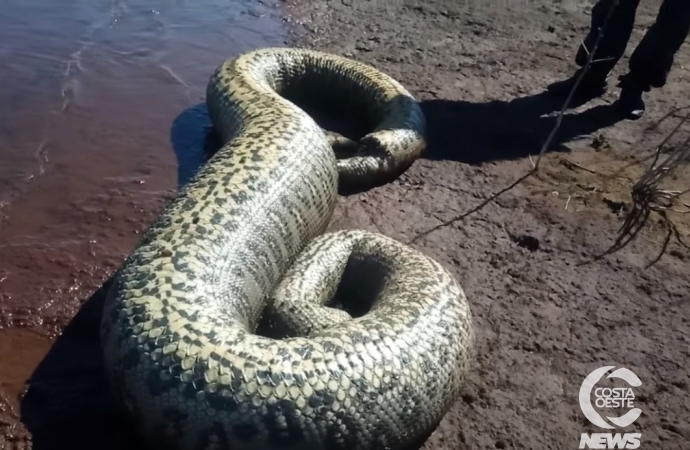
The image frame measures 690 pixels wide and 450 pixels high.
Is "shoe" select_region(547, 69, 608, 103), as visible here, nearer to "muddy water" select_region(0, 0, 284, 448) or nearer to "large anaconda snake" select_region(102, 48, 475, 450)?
"large anaconda snake" select_region(102, 48, 475, 450)

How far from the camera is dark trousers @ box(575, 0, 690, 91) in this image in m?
7.60

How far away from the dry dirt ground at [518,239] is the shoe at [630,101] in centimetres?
16

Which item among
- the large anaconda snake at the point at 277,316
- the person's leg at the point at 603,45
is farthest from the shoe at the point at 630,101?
the large anaconda snake at the point at 277,316

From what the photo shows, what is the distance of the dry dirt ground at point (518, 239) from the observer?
4.32m

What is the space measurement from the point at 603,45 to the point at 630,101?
0.71m

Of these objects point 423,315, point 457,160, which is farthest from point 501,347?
point 457,160

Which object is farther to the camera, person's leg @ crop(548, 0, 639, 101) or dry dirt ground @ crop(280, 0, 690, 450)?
person's leg @ crop(548, 0, 639, 101)

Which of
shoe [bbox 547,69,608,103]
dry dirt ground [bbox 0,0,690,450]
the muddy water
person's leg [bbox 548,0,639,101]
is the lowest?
the muddy water

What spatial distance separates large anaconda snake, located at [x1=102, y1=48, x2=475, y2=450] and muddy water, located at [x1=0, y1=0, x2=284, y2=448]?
69 cm

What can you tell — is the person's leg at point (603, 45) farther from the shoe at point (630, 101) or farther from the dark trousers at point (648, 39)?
the shoe at point (630, 101)

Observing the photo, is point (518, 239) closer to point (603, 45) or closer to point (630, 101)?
point (630, 101)

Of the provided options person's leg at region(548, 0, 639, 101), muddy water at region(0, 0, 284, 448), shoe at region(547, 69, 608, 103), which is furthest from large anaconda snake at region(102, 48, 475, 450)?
person's leg at region(548, 0, 639, 101)

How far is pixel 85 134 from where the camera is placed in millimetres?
6609

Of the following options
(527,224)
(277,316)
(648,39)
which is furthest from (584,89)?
(277,316)
